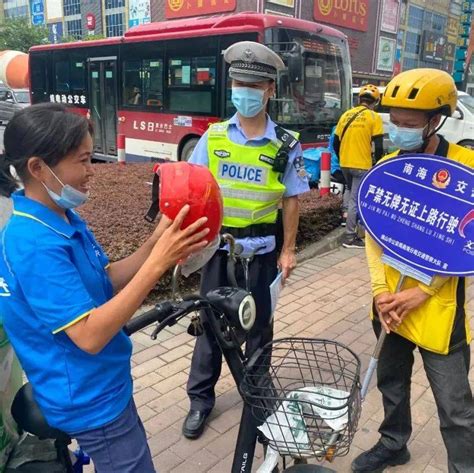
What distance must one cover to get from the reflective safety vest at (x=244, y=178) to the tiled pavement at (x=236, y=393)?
114 centimetres

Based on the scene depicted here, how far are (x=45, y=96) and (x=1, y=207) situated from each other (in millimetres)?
12908

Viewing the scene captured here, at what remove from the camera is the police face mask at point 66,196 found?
1332 mm

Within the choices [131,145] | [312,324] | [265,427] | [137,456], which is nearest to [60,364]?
[137,456]

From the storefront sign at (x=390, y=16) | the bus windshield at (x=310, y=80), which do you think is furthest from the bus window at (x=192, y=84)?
the storefront sign at (x=390, y=16)

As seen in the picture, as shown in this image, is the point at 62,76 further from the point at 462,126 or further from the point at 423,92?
the point at 423,92

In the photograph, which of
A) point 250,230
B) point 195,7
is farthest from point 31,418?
point 195,7

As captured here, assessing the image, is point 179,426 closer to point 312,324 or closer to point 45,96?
point 312,324

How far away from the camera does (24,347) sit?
1317 millimetres

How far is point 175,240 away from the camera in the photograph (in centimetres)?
123

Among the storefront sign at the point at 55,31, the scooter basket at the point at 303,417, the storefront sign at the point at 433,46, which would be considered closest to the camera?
the scooter basket at the point at 303,417

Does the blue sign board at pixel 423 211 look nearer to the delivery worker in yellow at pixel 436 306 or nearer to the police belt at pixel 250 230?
the delivery worker in yellow at pixel 436 306

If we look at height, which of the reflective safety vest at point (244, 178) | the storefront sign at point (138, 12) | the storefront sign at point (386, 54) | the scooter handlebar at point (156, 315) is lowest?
the scooter handlebar at point (156, 315)

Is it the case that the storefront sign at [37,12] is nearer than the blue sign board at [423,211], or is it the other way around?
the blue sign board at [423,211]

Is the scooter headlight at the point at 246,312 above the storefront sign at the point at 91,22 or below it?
below
